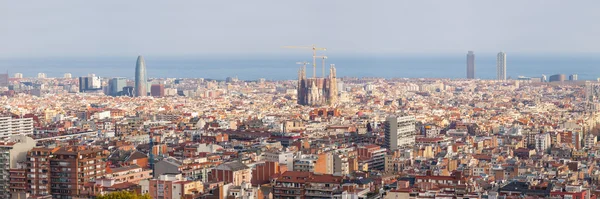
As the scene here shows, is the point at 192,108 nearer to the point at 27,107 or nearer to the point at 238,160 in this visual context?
the point at 27,107

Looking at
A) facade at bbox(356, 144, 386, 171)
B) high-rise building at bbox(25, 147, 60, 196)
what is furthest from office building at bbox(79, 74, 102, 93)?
high-rise building at bbox(25, 147, 60, 196)

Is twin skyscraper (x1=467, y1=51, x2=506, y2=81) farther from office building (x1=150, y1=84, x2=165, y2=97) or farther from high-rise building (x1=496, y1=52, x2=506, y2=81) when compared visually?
office building (x1=150, y1=84, x2=165, y2=97)

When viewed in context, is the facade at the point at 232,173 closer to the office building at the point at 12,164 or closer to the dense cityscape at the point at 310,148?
the dense cityscape at the point at 310,148

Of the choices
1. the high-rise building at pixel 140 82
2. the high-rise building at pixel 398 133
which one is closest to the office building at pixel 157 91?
the high-rise building at pixel 140 82

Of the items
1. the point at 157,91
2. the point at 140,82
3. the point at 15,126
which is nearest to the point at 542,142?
the point at 15,126

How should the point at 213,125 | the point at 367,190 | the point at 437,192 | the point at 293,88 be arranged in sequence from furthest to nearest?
the point at 293,88 < the point at 213,125 < the point at 367,190 < the point at 437,192

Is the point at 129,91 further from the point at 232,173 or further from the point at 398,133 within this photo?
the point at 232,173

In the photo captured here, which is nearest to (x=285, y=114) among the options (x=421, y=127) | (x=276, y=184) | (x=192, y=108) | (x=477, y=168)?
(x=192, y=108)
